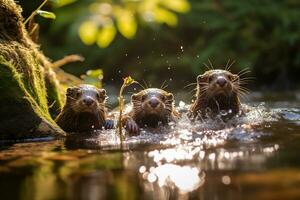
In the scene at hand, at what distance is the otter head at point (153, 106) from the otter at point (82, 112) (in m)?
0.43

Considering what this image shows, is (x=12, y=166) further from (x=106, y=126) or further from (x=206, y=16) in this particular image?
(x=206, y=16)

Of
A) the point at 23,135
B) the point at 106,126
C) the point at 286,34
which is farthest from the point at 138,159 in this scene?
the point at 286,34

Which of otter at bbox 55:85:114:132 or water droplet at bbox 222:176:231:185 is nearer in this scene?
water droplet at bbox 222:176:231:185

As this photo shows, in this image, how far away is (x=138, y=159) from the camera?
457 cm

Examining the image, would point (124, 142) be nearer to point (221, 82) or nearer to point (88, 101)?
point (88, 101)

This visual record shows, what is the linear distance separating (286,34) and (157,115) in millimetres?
8071

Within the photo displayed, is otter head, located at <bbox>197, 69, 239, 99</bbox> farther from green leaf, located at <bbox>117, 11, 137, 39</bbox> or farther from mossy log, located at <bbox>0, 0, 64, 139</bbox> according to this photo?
green leaf, located at <bbox>117, 11, 137, 39</bbox>

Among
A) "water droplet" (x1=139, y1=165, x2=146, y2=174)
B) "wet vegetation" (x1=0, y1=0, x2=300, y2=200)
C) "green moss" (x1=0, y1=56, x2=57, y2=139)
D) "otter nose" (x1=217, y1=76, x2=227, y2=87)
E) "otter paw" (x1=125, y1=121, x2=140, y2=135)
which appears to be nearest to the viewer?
"wet vegetation" (x1=0, y1=0, x2=300, y2=200)

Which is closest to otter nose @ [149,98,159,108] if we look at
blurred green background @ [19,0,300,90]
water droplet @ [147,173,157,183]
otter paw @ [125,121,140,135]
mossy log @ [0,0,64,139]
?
otter paw @ [125,121,140,135]

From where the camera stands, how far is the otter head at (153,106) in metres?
7.55

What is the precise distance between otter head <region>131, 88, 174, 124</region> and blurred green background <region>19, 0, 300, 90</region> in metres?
6.21

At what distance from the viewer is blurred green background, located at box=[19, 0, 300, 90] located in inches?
596

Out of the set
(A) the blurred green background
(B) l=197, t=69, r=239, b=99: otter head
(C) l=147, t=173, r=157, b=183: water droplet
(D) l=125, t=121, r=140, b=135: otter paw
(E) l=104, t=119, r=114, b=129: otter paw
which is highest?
(A) the blurred green background

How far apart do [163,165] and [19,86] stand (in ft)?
8.16
